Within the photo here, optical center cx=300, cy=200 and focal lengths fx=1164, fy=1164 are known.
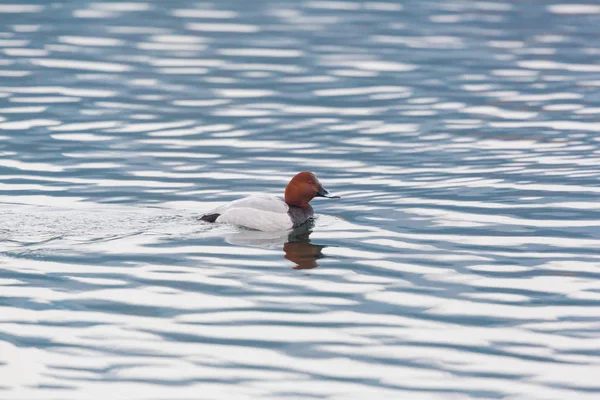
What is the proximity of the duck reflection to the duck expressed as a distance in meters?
0.11

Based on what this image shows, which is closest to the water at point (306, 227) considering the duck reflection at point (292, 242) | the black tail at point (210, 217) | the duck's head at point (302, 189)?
the duck reflection at point (292, 242)

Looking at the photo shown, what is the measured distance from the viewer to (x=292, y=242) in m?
12.9

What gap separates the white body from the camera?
13250 mm

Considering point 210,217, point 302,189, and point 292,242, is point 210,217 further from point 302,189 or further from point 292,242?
point 302,189

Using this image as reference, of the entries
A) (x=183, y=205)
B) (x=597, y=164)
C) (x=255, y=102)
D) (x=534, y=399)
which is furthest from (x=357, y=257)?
(x=255, y=102)

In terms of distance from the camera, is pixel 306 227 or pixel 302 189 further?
pixel 302 189

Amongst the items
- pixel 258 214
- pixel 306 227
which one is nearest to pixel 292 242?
pixel 258 214

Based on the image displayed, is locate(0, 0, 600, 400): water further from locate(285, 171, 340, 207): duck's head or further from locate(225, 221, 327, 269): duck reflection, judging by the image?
locate(285, 171, 340, 207): duck's head

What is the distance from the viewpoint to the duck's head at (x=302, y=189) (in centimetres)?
1383

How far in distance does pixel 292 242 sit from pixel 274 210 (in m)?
0.68

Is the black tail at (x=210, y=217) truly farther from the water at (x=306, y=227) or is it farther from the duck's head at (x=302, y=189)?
the duck's head at (x=302, y=189)

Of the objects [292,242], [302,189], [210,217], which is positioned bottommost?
[292,242]

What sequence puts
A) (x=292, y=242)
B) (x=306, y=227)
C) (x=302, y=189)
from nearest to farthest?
1. (x=292, y=242)
2. (x=306, y=227)
3. (x=302, y=189)

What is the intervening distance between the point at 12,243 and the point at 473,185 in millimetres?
6285
